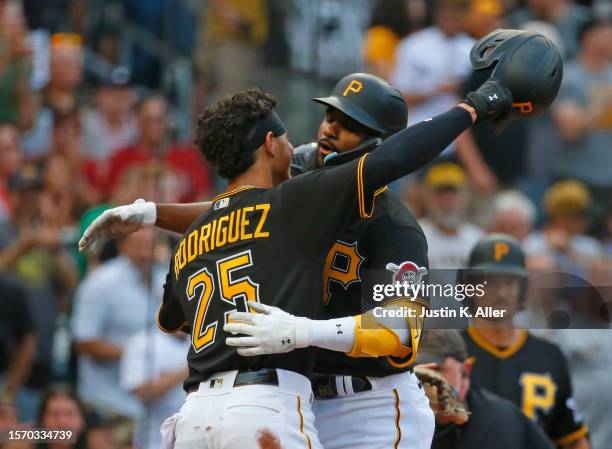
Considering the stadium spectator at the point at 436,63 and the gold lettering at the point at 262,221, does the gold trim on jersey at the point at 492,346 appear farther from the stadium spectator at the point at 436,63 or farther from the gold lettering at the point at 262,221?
the stadium spectator at the point at 436,63

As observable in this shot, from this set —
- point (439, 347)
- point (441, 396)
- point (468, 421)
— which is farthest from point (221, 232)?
point (468, 421)

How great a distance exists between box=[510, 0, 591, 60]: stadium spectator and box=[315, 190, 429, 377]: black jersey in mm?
5032

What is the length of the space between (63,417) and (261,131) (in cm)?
375

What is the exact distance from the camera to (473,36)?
28.1 feet

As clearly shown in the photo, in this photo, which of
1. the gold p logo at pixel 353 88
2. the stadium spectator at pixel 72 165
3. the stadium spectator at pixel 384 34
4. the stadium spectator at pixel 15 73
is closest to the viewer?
the gold p logo at pixel 353 88

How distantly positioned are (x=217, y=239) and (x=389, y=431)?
3.16ft

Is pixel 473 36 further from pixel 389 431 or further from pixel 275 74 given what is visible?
pixel 389 431

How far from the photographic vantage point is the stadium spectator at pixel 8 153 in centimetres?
841

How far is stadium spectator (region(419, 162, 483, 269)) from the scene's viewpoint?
26.2ft

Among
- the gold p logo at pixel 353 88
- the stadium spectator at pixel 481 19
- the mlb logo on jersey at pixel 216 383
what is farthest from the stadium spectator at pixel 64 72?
the mlb logo on jersey at pixel 216 383

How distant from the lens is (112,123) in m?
8.82

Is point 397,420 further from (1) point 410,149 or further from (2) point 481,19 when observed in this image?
(2) point 481,19

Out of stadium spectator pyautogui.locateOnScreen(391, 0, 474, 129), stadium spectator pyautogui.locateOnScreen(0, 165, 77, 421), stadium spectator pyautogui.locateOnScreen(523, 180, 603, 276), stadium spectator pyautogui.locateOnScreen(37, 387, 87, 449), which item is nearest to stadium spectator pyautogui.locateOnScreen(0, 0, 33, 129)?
stadium spectator pyautogui.locateOnScreen(0, 165, 77, 421)

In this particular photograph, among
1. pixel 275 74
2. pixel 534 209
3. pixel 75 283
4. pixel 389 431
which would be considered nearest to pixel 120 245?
pixel 75 283
